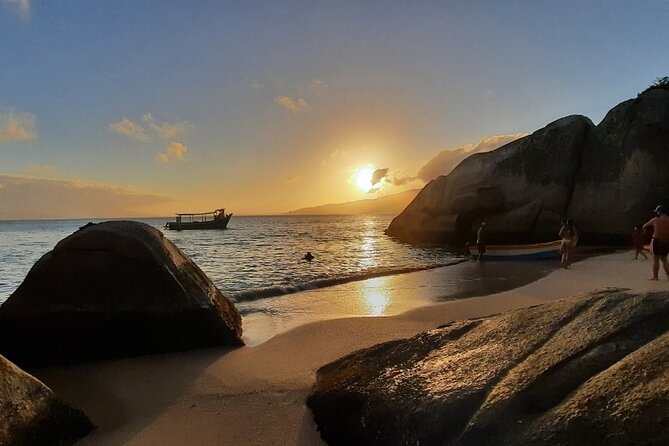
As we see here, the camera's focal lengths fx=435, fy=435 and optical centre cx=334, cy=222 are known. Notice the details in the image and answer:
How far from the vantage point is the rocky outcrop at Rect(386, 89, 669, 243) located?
85.2 ft

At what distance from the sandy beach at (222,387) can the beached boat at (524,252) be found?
12301mm

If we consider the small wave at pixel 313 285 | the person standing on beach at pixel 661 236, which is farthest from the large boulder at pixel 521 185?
the person standing on beach at pixel 661 236

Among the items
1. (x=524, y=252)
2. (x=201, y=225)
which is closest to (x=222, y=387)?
(x=524, y=252)

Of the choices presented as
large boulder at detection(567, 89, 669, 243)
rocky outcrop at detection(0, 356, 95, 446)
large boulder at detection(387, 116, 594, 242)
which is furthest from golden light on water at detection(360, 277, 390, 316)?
large boulder at detection(567, 89, 669, 243)

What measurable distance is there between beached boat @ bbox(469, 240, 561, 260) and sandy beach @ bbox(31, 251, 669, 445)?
1230 centimetres

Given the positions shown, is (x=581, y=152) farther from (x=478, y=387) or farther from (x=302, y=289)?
(x=478, y=387)

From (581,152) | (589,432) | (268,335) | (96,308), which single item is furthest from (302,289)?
(581,152)

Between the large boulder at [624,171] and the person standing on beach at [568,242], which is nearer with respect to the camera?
the person standing on beach at [568,242]

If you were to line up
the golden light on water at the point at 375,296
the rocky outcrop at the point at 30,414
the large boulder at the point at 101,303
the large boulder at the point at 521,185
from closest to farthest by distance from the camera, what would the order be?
1. the rocky outcrop at the point at 30,414
2. the large boulder at the point at 101,303
3. the golden light on water at the point at 375,296
4. the large boulder at the point at 521,185

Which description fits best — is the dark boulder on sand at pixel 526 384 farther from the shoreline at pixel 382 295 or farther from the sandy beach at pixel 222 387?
the shoreline at pixel 382 295

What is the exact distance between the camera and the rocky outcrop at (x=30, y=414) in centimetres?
344

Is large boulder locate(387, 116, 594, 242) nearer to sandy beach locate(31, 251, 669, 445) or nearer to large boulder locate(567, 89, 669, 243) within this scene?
large boulder locate(567, 89, 669, 243)

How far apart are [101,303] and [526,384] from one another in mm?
5815

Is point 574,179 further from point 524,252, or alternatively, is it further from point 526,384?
point 526,384
